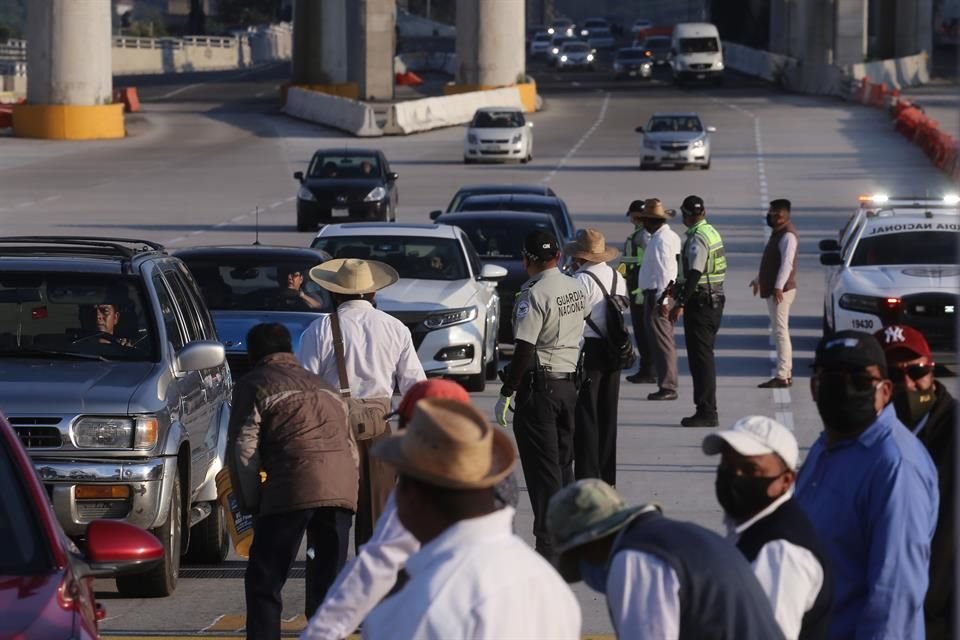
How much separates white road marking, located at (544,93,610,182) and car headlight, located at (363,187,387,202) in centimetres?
1109

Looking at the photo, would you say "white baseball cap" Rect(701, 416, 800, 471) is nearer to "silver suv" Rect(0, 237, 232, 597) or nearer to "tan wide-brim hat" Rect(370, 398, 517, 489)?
"tan wide-brim hat" Rect(370, 398, 517, 489)

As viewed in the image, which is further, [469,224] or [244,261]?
[469,224]

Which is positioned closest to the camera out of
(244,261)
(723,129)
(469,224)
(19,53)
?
(244,261)

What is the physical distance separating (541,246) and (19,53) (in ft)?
338

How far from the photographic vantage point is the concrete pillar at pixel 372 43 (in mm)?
75812

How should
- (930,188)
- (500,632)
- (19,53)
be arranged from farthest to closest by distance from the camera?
(19,53), (930,188), (500,632)

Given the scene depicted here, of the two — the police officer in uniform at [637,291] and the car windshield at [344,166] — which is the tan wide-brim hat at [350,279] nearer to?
the police officer in uniform at [637,291]

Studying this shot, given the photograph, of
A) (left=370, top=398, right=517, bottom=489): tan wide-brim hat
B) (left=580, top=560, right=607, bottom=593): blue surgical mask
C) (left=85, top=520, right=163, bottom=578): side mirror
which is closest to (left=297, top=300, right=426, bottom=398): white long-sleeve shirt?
(left=85, top=520, right=163, bottom=578): side mirror

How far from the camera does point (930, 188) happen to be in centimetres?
4391

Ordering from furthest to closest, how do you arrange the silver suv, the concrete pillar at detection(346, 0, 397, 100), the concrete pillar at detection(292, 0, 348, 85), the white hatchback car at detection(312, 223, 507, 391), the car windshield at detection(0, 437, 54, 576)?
1. the concrete pillar at detection(292, 0, 348, 85)
2. the concrete pillar at detection(346, 0, 397, 100)
3. the white hatchback car at detection(312, 223, 507, 391)
4. the silver suv
5. the car windshield at detection(0, 437, 54, 576)

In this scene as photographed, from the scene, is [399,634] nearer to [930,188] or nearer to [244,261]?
[244,261]

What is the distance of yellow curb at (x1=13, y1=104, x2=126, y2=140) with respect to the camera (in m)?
60.0

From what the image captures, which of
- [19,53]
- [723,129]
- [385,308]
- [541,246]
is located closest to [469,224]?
[385,308]

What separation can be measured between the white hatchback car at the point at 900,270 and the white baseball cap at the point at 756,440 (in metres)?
12.9
